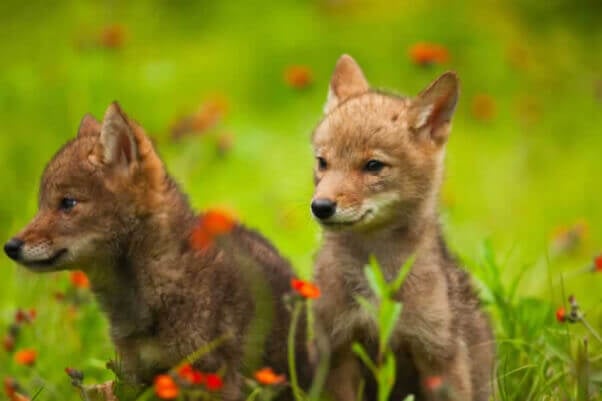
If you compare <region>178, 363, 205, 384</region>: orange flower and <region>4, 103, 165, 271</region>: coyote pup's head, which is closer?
<region>178, 363, 205, 384</region>: orange flower

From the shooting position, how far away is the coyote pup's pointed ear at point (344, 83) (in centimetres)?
519

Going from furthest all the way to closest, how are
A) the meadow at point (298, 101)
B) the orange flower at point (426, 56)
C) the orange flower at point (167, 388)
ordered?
the meadow at point (298, 101), the orange flower at point (426, 56), the orange flower at point (167, 388)

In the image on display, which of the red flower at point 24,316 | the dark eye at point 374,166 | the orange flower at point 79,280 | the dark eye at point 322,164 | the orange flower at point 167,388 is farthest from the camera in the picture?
the orange flower at point 79,280

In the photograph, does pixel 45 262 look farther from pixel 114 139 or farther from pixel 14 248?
pixel 114 139

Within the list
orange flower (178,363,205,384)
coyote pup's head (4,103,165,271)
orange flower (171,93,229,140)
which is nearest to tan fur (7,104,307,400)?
coyote pup's head (4,103,165,271)

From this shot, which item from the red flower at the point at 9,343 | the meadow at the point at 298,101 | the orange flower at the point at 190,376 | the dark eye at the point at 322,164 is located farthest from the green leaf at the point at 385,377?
the meadow at the point at 298,101

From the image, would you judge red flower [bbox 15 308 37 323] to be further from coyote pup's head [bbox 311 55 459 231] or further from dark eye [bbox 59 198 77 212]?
coyote pup's head [bbox 311 55 459 231]

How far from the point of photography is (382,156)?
15.3ft

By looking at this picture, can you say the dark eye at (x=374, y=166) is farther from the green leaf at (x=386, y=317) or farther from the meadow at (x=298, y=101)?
the meadow at (x=298, y=101)

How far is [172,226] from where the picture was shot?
181 inches

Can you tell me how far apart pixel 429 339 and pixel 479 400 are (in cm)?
61

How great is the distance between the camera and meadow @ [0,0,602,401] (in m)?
7.53

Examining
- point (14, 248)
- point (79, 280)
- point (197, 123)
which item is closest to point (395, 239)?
point (14, 248)

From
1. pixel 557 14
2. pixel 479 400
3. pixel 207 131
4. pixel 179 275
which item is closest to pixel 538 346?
pixel 479 400
